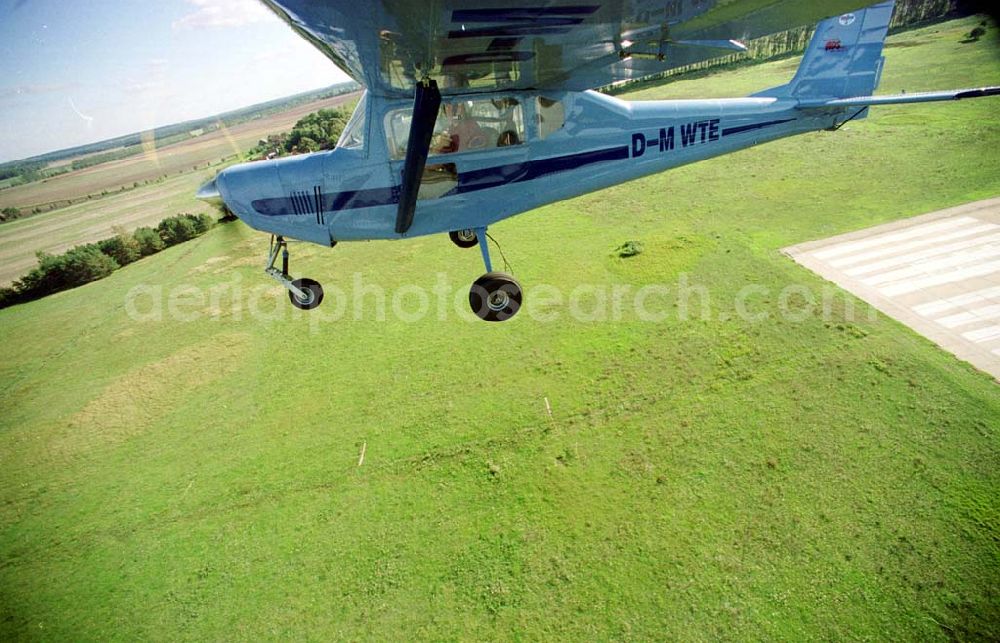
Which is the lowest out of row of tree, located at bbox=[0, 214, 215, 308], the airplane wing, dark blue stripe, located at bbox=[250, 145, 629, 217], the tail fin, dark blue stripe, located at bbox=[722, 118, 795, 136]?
row of tree, located at bbox=[0, 214, 215, 308]

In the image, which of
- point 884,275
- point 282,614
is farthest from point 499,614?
point 884,275

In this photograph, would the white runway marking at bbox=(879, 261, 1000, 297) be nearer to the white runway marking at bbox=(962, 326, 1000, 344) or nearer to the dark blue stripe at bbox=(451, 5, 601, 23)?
the white runway marking at bbox=(962, 326, 1000, 344)

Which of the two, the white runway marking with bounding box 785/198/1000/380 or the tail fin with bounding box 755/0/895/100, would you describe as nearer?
the tail fin with bounding box 755/0/895/100

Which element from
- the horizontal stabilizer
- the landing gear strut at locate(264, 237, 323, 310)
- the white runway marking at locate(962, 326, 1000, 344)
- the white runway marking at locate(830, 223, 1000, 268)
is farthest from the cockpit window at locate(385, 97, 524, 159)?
the white runway marking at locate(830, 223, 1000, 268)

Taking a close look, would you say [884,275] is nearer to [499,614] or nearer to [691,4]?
[691,4]

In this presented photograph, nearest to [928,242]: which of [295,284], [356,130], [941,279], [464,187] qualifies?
[941,279]

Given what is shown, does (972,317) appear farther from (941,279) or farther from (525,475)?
(525,475)

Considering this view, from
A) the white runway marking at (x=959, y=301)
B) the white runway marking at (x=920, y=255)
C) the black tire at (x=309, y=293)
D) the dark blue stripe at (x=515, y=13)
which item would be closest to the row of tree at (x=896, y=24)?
the white runway marking at (x=920, y=255)
